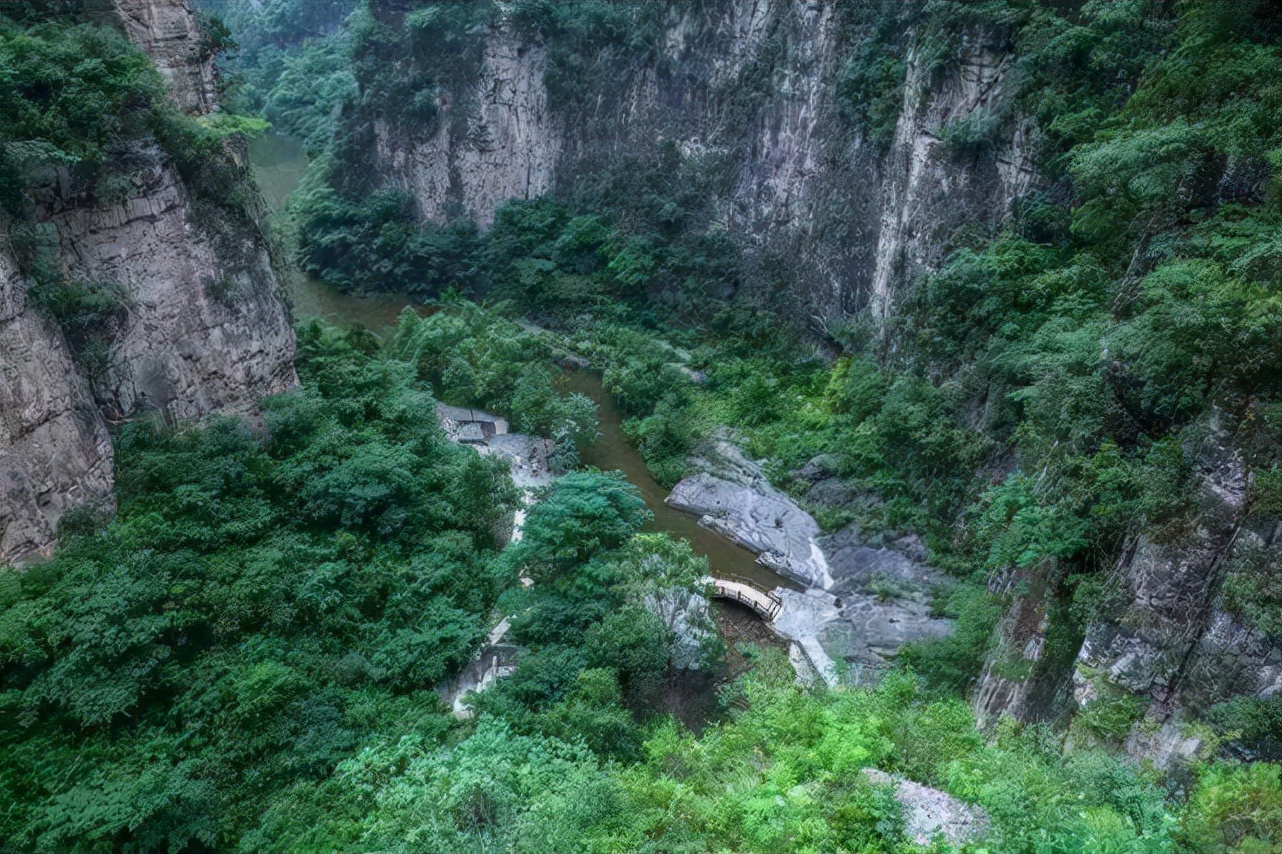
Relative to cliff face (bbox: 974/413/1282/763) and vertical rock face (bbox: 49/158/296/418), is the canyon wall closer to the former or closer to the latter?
cliff face (bbox: 974/413/1282/763)

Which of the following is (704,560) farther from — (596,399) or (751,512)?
(596,399)

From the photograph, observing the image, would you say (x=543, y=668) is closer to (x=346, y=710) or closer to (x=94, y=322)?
(x=346, y=710)

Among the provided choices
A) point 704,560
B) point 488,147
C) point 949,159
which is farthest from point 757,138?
point 704,560

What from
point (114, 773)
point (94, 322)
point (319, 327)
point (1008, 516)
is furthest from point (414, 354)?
point (1008, 516)

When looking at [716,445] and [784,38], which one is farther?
[784,38]

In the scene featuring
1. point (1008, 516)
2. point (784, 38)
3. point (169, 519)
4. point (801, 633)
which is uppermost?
point (784, 38)

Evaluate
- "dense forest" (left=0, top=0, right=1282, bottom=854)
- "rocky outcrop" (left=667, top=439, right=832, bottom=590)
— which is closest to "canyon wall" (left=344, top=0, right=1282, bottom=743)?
"dense forest" (left=0, top=0, right=1282, bottom=854)
